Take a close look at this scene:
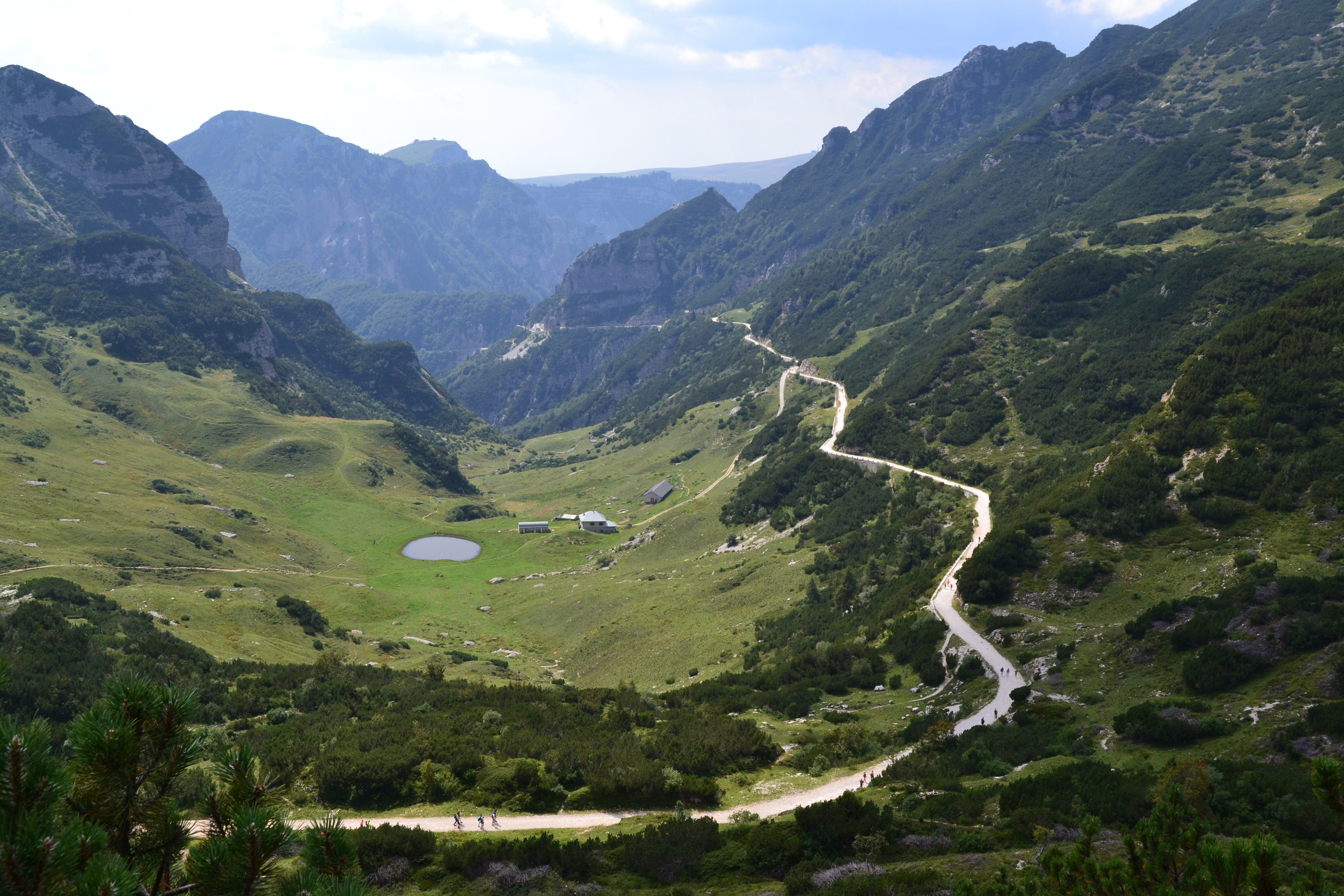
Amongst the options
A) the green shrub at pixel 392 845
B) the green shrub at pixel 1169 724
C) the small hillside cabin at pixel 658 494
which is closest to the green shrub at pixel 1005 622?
the green shrub at pixel 1169 724

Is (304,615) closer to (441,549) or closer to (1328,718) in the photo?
(441,549)

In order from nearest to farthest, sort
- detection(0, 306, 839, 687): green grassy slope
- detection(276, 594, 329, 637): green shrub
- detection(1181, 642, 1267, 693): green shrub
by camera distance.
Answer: detection(1181, 642, 1267, 693): green shrub → detection(0, 306, 839, 687): green grassy slope → detection(276, 594, 329, 637): green shrub

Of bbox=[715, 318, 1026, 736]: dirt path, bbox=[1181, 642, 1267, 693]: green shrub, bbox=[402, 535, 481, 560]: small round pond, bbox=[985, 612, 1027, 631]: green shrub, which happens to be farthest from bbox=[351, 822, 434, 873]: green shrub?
bbox=[402, 535, 481, 560]: small round pond

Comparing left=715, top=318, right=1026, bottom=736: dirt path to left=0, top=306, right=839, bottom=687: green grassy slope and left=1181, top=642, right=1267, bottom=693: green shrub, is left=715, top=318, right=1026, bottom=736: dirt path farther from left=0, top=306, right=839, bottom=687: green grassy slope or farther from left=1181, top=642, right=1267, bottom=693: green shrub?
left=0, top=306, right=839, bottom=687: green grassy slope

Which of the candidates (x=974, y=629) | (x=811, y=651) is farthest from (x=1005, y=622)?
(x=811, y=651)

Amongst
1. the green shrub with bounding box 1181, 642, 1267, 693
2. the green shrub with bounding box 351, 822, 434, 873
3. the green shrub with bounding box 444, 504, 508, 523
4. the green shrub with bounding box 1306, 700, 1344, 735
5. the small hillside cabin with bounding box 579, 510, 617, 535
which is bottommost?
the green shrub with bounding box 444, 504, 508, 523

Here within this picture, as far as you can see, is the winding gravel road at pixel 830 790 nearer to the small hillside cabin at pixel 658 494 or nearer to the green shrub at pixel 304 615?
the green shrub at pixel 304 615
